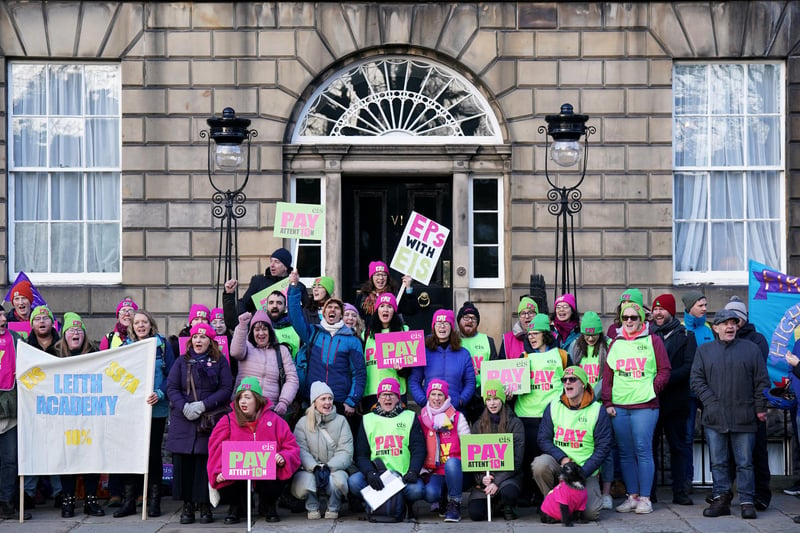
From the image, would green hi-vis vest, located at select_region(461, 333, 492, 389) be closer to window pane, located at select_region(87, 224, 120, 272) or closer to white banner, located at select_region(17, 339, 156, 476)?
white banner, located at select_region(17, 339, 156, 476)

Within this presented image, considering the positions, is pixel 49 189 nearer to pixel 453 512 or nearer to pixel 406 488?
pixel 406 488

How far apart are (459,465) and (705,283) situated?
6.25m

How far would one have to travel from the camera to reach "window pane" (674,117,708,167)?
1641 centimetres

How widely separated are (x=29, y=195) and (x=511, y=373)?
26.1ft

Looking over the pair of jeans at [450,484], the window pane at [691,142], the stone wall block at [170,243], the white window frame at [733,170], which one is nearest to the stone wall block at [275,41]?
the stone wall block at [170,243]

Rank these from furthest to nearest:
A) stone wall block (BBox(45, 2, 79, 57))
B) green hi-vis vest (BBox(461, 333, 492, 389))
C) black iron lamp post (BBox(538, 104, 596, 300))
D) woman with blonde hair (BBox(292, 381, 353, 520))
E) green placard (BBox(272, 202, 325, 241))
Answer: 1. stone wall block (BBox(45, 2, 79, 57))
2. black iron lamp post (BBox(538, 104, 596, 300))
3. green placard (BBox(272, 202, 325, 241))
4. green hi-vis vest (BBox(461, 333, 492, 389))
5. woman with blonde hair (BBox(292, 381, 353, 520))

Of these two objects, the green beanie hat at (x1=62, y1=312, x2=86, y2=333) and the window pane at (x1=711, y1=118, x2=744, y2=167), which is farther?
the window pane at (x1=711, y1=118, x2=744, y2=167)

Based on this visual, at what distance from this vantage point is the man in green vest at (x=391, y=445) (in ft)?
37.3

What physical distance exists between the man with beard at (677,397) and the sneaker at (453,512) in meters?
2.13

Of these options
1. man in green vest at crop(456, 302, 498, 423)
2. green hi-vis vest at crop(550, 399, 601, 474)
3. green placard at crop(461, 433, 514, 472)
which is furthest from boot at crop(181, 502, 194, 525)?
green hi-vis vest at crop(550, 399, 601, 474)

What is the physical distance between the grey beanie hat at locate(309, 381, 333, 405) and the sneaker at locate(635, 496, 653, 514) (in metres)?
3.07

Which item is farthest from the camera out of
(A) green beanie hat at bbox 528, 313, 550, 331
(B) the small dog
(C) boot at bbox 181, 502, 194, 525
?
(A) green beanie hat at bbox 528, 313, 550, 331

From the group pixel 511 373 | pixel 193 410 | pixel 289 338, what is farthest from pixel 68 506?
pixel 511 373

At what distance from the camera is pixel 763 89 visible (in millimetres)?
16406
